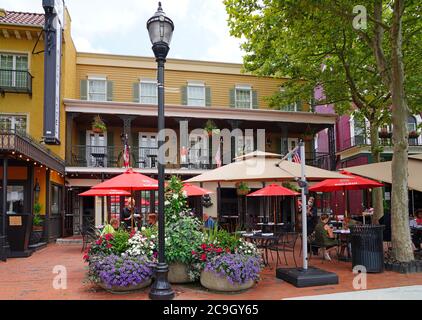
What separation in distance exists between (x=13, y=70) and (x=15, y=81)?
2.04 ft

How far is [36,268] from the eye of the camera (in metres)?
10.0

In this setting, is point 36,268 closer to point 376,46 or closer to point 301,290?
point 301,290

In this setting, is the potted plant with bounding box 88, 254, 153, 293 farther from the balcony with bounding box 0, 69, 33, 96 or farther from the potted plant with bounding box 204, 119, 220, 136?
the potted plant with bounding box 204, 119, 220, 136

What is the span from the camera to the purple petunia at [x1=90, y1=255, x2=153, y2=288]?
22.1 feet

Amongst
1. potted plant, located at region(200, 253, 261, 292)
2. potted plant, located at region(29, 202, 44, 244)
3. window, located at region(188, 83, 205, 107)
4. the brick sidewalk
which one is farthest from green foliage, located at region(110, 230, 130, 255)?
window, located at region(188, 83, 205, 107)

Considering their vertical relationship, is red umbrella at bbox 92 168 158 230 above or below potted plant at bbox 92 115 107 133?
below

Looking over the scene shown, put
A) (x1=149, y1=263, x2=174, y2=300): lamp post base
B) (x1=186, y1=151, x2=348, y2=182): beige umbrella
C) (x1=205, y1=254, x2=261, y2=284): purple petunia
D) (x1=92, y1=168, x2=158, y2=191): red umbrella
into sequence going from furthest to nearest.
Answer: (x1=92, y1=168, x2=158, y2=191): red umbrella, (x1=186, y1=151, x2=348, y2=182): beige umbrella, (x1=205, y1=254, x2=261, y2=284): purple petunia, (x1=149, y1=263, x2=174, y2=300): lamp post base

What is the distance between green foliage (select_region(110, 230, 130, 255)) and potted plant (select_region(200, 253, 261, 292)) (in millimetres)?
1722

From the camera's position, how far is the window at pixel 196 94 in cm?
2188

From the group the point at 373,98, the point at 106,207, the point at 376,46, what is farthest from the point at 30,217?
the point at 373,98

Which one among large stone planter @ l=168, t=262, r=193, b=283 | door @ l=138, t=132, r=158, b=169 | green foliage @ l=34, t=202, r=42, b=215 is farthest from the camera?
door @ l=138, t=132, r=158, b=169

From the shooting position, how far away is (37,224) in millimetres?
15008

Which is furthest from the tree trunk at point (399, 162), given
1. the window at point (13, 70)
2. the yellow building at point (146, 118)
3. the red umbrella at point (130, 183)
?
the window at point (13, 70)

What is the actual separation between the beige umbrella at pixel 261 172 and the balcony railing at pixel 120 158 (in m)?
10.3
